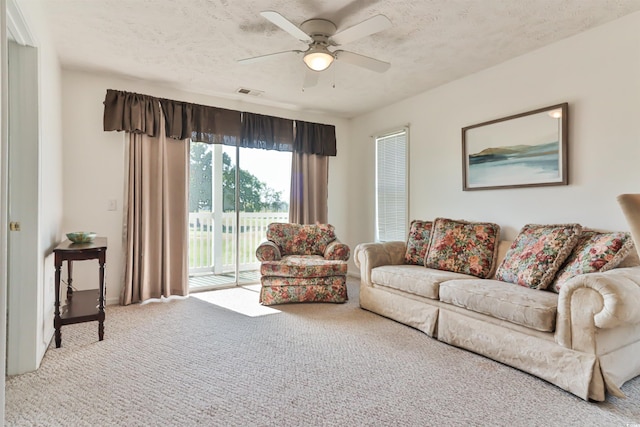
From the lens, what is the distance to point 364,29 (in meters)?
2.21

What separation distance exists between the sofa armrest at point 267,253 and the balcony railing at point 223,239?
2.98 feet

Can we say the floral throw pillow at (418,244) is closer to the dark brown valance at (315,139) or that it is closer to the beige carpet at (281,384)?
the beige carpet at (281,384)

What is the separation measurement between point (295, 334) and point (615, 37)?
3201 millimetres

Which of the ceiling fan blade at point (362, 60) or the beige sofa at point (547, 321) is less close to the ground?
the ceiling fan blade at point (362, 60)

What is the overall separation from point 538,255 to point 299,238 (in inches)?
96.5

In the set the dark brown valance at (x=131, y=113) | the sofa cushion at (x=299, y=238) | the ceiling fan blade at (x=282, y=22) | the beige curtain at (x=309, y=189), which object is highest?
the ceiling fan blade at (x=282, y=22)

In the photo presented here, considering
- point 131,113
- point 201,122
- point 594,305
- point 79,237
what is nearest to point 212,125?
point 201,122

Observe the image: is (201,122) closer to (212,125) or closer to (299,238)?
(212,125)

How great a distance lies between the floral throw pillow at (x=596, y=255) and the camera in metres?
2.12

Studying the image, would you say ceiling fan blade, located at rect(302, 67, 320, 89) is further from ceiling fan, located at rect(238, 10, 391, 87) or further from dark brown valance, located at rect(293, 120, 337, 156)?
dark brown valance, located at rect(293, 120, 337, 156)

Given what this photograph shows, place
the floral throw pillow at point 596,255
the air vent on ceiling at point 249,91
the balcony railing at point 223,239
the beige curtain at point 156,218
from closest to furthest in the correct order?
the floral throw pillow at point 596,255 < the beige curtain at point 156,218 < the air vent on ceiling at point 249,91 < the balcony railing at point 223,239

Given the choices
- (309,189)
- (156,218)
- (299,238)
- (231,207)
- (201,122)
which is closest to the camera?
(156,218)

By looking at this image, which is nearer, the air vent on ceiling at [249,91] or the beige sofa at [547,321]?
the beige sofa at [547,321]

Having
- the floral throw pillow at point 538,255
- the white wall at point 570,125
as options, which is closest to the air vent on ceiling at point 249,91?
the white wall at point 570,125
